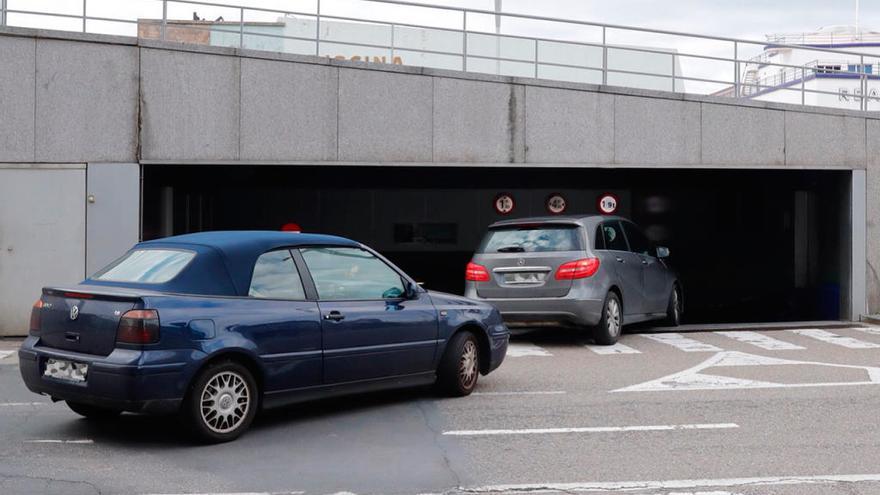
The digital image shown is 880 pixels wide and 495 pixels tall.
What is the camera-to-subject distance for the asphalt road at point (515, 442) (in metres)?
5.98

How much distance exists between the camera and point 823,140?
18.2 metres

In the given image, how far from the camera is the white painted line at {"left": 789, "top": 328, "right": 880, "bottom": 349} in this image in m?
13.6

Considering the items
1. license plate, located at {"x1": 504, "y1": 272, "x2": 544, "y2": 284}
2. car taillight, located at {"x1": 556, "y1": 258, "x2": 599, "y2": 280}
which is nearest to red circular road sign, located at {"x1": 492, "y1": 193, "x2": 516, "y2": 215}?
license plate, located at {"x1": 504, "y1": 272, "x2": 544, "y2": 284}

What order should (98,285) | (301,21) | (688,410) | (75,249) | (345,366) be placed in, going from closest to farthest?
1. (98,285)
2. (345,366)
3. (688,410)
4. (75,249)
5. (301,21)

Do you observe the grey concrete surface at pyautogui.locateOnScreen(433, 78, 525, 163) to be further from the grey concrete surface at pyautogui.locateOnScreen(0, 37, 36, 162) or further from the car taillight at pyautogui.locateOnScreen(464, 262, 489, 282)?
the grey concrete surface at pyautogui.locateOnScreen(0, 37, 36, 162)

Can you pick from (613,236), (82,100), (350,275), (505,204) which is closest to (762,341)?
(613,236)

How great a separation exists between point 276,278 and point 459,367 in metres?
2.00

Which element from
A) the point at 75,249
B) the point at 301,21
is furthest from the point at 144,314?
the point at 301,21

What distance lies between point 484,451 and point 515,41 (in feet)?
37.1

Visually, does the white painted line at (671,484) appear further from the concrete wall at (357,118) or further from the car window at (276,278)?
the concrete wall at (357,118)

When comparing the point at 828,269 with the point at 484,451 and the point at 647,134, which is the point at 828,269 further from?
the point at 484,451

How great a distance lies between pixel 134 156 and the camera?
1521cm

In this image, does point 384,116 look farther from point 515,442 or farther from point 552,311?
point 515,442

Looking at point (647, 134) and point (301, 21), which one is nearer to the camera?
point (301, 21)
